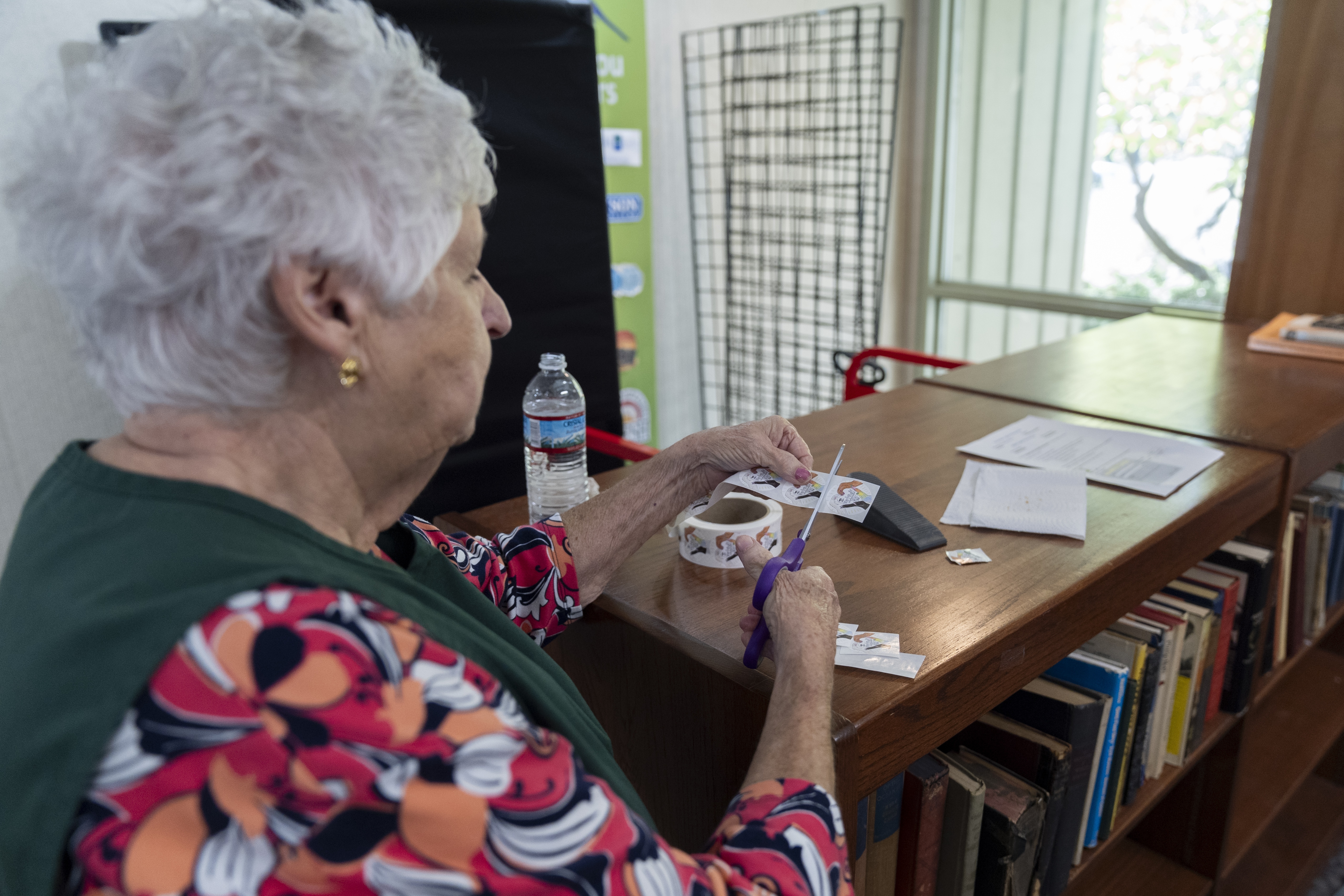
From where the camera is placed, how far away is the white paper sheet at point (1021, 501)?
122cm

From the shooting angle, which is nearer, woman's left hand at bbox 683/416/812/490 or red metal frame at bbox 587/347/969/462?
woman's left hand at bbox 683/416/812/490

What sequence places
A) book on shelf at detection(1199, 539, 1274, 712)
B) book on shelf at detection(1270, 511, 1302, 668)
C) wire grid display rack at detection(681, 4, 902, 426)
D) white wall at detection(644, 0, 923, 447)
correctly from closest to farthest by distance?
book on shelf at detection(1199, 539, 1274, 712) < book on shelf at detection(1270, 511, 1302, 668) < white wall at detection(644, 0, 923, 447) < wire grid display rack at detection(681, 4, 902, 426)

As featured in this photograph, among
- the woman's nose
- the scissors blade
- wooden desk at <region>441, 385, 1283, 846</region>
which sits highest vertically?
the woman's nose

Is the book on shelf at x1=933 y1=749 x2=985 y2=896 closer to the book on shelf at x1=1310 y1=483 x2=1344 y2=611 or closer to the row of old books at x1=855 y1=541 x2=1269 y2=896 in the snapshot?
the row of old books at x1=855 y1=541 x2=1269 y2=896

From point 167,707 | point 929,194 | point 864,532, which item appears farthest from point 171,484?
point 929,194

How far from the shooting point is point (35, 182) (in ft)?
1.99

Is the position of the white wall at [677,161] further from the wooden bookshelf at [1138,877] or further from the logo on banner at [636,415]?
the wooden bookshelf at [1138,877]

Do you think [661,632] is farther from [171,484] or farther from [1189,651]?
[1189,651]

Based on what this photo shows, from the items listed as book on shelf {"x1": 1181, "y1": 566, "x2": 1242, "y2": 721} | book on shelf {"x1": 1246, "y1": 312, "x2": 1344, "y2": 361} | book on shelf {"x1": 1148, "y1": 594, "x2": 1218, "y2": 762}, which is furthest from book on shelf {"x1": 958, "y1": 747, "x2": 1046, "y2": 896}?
book on shelf {"x1": 1246, "y1": 312, "x2": 1344, "y2": 361}

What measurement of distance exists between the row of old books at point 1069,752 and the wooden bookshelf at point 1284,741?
277 mm

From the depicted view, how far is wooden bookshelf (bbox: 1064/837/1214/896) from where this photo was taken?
168 centimetres

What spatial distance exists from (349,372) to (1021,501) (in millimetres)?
977

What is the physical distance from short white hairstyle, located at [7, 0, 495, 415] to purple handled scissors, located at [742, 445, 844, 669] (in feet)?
1.54

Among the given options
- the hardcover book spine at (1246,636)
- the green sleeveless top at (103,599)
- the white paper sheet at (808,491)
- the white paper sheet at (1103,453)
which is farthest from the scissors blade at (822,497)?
the hardcover book spine at (1246,636)
